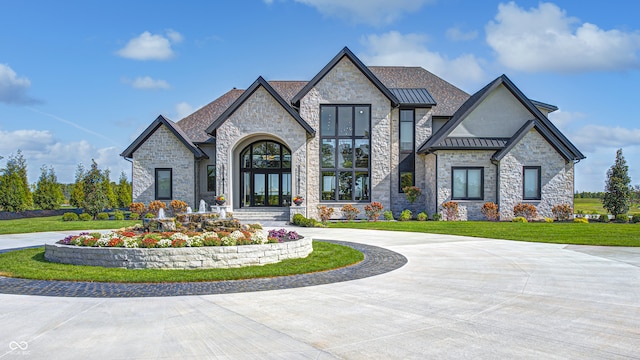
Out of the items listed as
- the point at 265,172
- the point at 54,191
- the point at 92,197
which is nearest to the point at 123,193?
the point at 54,191

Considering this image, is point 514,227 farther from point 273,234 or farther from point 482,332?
point 482,332

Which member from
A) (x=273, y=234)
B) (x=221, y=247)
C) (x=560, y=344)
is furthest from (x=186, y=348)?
(x=273, y=234)

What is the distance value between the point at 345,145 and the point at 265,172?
5235 millimetres

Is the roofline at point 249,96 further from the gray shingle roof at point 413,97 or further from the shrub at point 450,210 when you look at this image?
the shrub at point 450,210

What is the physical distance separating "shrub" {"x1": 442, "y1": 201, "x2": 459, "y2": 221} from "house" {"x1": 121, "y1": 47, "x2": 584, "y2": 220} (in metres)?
0.39

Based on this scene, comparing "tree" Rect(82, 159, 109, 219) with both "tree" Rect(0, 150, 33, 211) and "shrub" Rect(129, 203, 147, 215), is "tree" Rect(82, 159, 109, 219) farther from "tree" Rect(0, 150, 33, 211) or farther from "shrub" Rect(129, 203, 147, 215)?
"tree" Rect(0, 150, 33, 211)

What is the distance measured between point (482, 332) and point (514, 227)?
1616cm

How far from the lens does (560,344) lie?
5.27 metres

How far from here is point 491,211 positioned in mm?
24109

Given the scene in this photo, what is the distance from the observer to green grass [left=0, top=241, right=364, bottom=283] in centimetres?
912

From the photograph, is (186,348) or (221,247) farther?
(221,247)

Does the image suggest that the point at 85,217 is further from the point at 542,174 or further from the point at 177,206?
the point at 542,174

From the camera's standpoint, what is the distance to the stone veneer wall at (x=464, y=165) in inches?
966

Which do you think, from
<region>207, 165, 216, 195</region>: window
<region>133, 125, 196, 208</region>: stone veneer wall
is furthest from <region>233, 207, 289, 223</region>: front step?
<region>133, 125, 196, 208</region>: stone veneer wall
